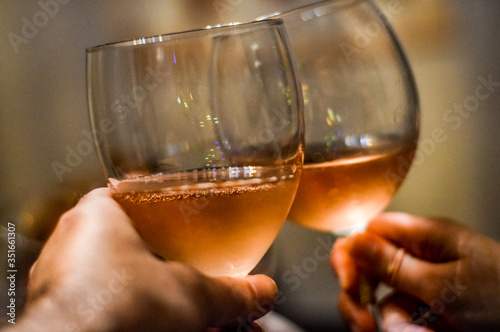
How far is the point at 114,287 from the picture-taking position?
Result: 45cm

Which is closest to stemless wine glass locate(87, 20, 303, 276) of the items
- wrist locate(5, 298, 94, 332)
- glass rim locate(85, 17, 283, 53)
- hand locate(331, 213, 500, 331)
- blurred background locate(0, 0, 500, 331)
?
glass rim locate(85, 17, 283, 53)

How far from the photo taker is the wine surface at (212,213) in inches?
19.1

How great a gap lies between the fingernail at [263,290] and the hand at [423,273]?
0.25 m

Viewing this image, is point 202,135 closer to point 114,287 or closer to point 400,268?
point 114,287

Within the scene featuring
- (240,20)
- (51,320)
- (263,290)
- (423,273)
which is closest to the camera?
(51,320)

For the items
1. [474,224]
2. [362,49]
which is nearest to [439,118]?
[474,224]

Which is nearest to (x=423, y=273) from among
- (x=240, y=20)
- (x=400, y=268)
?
(x=400, y=268)

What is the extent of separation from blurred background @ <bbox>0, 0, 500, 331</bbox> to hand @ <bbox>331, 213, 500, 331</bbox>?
1.00 metres

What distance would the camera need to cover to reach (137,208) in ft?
1.68

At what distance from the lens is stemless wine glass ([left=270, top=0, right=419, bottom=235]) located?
64 centimetres

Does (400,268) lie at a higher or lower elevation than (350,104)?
lower

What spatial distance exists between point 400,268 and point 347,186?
0.82 feet

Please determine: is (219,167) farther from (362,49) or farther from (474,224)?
(474,224)

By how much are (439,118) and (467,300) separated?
1.35 m
